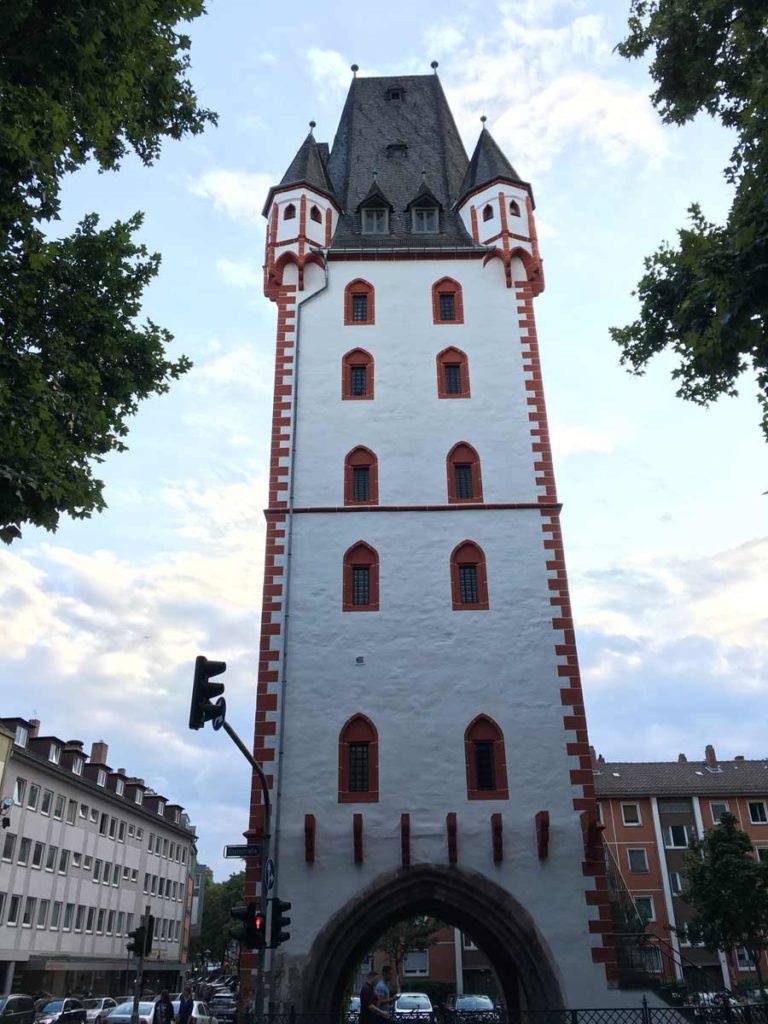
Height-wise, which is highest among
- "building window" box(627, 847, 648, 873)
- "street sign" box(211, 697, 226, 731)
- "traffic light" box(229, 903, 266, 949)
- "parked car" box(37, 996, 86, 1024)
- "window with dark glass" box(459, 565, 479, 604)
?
"window with dark glass" box(459, 565, 479, 604)

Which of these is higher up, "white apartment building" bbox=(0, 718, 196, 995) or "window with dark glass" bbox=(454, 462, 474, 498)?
"window with dark glass" bbox=(454, 462, 474, 498)

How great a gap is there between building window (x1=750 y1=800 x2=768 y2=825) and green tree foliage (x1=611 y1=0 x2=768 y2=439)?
142ft

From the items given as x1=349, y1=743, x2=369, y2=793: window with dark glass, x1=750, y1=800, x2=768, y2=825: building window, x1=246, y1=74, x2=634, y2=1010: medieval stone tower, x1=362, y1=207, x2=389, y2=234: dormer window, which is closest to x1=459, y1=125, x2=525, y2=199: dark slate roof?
x1=246, y1=74, x2=634, y2=1010: medieval stone tower

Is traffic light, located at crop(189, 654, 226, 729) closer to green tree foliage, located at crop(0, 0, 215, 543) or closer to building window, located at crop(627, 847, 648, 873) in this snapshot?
green tree foliage, located at crop(0, 0, 215, 543)

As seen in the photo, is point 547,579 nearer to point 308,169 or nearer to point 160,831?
point 308,169

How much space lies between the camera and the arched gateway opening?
16422 mm

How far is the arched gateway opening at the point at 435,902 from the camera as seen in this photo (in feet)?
53.9

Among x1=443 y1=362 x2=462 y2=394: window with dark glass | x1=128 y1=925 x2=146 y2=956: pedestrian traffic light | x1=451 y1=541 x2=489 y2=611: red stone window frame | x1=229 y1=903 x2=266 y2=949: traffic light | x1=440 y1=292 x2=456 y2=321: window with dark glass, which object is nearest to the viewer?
x1=229 y1=903 x2=266 y2=949: traffic light

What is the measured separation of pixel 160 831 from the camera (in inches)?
2195

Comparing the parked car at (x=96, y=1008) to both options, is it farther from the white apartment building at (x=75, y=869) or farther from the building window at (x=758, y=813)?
the building window at (x=758, y=813)

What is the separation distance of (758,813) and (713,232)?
45926 millimetres

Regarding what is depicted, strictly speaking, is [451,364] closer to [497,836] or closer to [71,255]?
[497,836]

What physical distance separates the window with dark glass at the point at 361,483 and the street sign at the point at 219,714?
10.8 meters

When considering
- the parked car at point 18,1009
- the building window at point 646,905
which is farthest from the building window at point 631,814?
the parked car at point 18,1009
